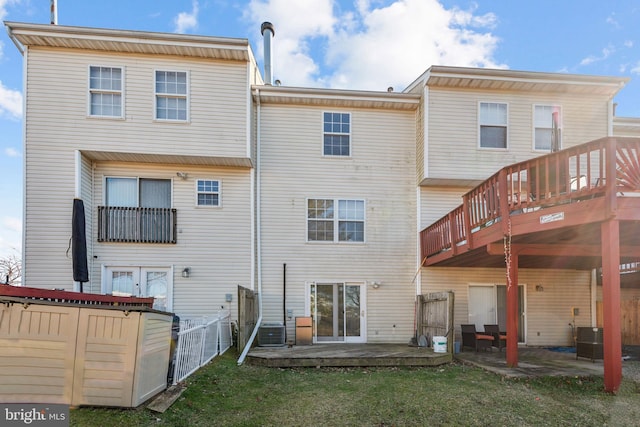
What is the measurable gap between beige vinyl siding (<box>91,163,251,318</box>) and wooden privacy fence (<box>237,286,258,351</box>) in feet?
2.11

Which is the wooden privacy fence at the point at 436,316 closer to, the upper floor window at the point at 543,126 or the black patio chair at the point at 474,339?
the black patio chair at the point at 474,339

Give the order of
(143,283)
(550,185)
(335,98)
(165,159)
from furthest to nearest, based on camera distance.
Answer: (335,98), (143,283), (165,159), (550,185)

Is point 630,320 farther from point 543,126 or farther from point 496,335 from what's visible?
point 543,126

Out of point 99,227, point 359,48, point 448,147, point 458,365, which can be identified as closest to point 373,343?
point 458,365

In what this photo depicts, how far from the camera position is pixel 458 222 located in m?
8.80

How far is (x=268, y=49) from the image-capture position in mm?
12664

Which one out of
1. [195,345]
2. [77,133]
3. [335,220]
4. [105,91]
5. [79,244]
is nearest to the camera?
[195,345]

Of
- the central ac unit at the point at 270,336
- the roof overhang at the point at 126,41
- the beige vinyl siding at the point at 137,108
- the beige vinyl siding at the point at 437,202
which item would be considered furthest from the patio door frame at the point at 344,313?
the roof overhang at the point at 126,41

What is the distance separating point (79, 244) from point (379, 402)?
7880 mm

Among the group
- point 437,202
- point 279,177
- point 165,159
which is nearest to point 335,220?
point 279,177

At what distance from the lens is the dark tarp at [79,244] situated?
918 centimetres

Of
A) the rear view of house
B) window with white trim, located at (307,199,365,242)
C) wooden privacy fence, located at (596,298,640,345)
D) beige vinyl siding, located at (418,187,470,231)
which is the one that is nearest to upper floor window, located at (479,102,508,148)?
the rear view of house

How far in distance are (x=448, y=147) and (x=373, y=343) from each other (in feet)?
19.3

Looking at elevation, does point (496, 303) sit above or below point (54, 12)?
below
